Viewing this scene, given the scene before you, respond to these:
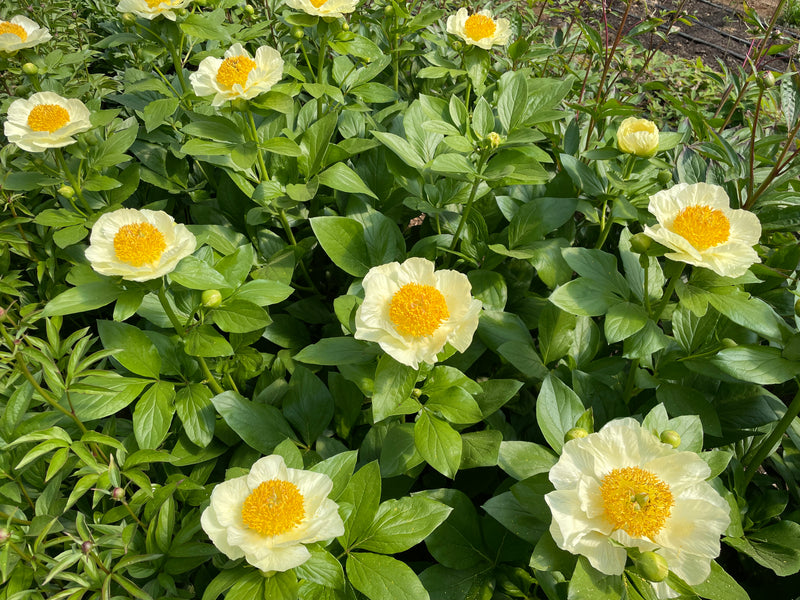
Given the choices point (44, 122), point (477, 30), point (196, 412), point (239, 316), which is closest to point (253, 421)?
point (196, 412)

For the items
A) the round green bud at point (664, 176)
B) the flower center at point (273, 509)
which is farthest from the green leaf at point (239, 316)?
the round green bud at point (664, 176)

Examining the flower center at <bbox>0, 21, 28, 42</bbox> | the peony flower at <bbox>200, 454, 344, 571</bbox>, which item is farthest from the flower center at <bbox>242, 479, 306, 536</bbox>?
the flower center at <bbox>0, 21, 28, 42</bbox>

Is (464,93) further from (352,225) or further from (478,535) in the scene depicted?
(478,535)

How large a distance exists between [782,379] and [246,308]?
45.4 inches

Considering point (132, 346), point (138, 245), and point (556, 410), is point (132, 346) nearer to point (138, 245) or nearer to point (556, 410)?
point (138, 245)

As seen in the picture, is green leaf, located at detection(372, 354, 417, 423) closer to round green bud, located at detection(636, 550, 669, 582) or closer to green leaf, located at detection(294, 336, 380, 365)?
green leaf, located at detection(294, 336, 380, 365)

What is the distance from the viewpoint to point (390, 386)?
108 centimetres

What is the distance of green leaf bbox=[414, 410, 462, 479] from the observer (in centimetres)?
111

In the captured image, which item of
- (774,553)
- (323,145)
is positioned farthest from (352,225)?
(774,553)

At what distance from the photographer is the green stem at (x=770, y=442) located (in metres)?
1.19

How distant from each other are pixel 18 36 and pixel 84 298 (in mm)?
1105

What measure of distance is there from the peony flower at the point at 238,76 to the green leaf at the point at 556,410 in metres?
1.03

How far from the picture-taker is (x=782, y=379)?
1.10 m

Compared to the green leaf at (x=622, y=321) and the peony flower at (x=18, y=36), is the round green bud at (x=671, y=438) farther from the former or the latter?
the peony flower at (x=18, y=36)
